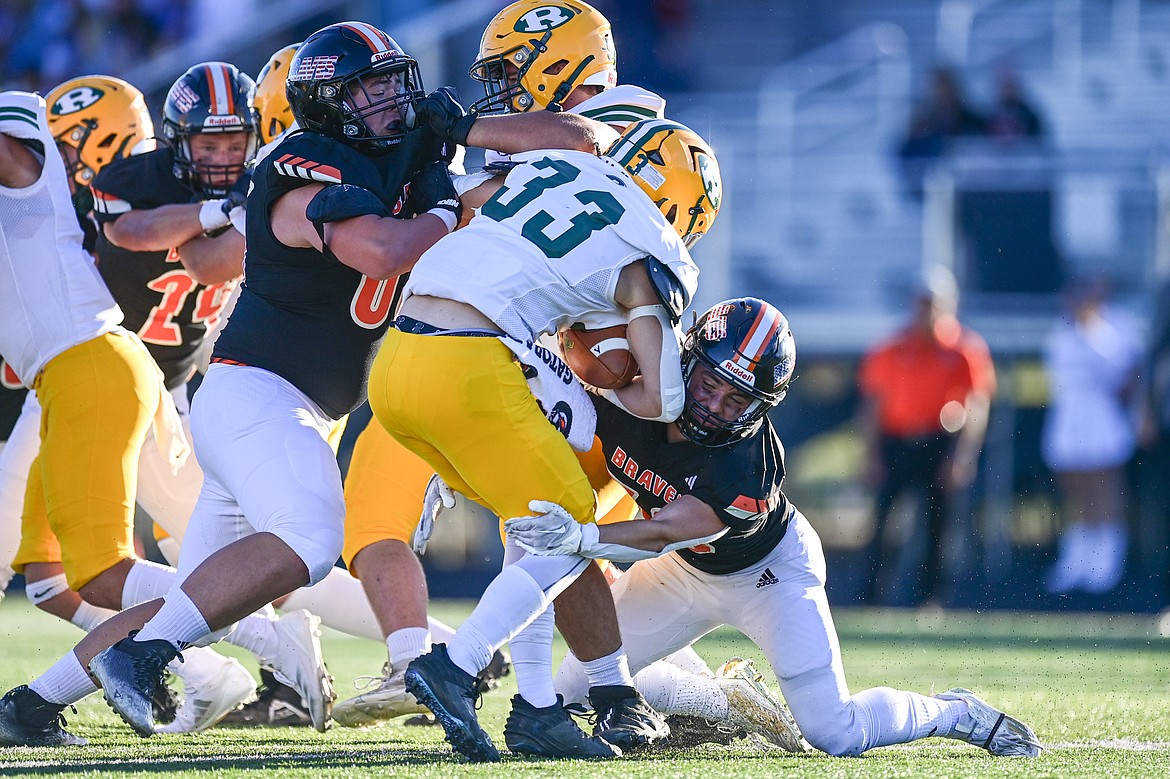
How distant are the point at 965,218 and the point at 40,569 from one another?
700 centimetres

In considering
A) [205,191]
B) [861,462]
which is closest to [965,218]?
[861,462]

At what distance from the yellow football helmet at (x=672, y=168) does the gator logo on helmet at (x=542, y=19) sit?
538mm

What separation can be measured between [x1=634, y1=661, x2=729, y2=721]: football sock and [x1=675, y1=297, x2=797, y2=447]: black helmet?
2.29ft

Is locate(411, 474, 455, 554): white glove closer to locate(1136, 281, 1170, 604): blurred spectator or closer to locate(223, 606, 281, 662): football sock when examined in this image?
locate(223, 606, 281, 662): football sock

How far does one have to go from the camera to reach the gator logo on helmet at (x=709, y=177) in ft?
13.1

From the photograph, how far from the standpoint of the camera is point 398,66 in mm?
3705

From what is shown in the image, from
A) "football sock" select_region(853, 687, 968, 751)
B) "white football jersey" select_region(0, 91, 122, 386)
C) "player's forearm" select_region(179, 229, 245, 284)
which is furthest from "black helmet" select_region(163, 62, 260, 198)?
"football sock" select_region(853, 687, 968, 751)

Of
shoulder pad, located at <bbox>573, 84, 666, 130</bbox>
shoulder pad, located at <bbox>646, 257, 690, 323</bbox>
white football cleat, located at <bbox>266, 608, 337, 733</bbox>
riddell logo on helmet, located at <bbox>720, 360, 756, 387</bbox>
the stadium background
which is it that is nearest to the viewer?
shoulder pad, located at <bbox>646, 257, 690, 323</bbox>

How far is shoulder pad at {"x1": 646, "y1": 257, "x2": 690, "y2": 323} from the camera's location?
344 cm

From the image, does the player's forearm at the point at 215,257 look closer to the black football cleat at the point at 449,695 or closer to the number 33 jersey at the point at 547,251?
the number 33 jersey at the point at 547,251

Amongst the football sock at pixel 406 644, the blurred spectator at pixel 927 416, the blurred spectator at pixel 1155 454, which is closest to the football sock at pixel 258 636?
the football sock at pixel 406 644

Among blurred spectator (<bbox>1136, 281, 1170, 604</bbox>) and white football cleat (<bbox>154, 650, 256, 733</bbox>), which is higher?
white football cleat (<bbox>154, 650, 256, 733</bbox>)

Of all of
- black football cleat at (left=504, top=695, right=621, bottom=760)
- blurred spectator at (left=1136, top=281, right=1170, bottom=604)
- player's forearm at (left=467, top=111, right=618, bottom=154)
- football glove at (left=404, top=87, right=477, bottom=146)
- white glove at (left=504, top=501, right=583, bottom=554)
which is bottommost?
blurred spectator at (left=1136, top=281, right=1170, bottom=604)

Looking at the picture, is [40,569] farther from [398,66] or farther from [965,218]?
[965,218]
